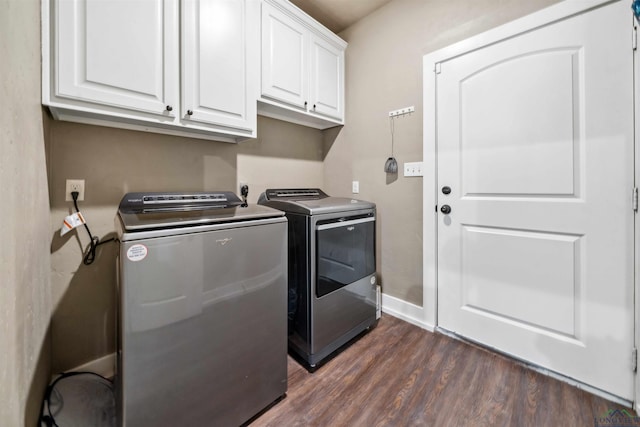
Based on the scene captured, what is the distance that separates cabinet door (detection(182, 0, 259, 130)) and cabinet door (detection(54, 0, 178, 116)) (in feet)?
0.25

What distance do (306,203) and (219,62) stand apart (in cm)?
99

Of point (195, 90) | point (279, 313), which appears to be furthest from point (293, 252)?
point (195, 90)

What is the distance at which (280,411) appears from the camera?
49.2 inches

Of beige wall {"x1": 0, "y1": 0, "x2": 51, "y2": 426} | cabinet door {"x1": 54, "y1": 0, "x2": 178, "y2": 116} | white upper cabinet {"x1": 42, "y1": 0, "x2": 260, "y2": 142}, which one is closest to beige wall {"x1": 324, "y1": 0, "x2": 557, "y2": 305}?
white upper cabinet {"x1": 42, "y1": 0, "x2": 260, "y2": 142}

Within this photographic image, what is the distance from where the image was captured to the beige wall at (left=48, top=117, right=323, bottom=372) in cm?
133

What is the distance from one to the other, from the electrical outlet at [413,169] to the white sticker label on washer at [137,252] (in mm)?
1804

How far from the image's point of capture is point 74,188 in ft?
4.42

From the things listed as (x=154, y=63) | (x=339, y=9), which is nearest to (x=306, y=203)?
(x=154, y=63)

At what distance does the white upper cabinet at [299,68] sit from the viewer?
5.85 ft

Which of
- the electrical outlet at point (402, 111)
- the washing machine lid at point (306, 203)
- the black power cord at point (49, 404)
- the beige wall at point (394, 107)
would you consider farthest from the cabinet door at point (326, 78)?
the black power cord at point (49, 404)

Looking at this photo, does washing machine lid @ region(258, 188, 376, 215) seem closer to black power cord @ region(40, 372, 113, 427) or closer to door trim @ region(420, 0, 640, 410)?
door trim @ region(420, 0, 640, 410)

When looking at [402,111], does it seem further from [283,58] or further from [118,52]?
[118,52]

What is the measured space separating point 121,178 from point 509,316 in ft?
8.29

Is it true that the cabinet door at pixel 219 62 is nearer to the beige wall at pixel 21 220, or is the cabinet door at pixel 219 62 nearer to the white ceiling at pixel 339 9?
the beige wall at pixel 21 220
